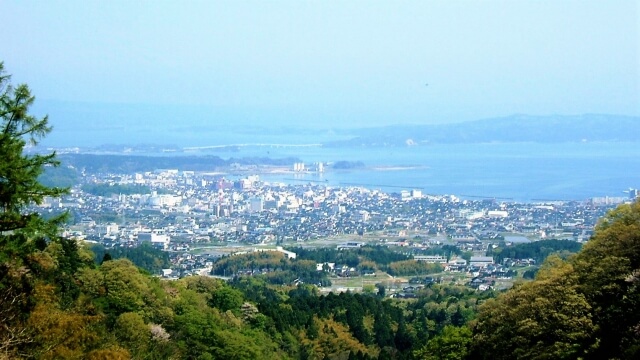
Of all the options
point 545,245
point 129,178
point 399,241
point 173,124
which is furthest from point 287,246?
point 173,124

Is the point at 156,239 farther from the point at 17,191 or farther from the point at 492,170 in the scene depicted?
the point at 492,170

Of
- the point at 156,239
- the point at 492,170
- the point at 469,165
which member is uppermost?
the point at 469,165

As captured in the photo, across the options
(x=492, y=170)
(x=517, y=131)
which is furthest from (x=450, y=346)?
(x=517, y=131)

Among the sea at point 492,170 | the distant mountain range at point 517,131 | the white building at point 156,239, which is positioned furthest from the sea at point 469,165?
the white building at point 156,239

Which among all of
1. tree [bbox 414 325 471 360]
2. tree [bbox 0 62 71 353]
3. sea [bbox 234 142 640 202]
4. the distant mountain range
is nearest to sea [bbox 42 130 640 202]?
sea [bbox 234 142 640 202]

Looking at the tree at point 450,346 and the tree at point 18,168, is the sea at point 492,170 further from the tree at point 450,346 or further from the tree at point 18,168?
the tree at point 18,168

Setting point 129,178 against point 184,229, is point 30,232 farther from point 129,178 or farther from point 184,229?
point 129,178
